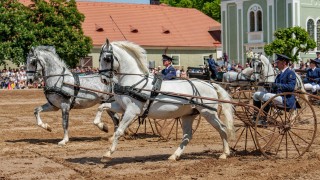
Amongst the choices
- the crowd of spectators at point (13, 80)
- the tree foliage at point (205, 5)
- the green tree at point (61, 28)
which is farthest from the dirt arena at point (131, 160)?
the tree foliage at point (205, 5)

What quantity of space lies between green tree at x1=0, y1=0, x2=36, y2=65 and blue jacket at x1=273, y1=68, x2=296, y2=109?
97.7 ft

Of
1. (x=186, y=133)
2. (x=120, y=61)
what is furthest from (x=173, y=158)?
(x=120, y=61)

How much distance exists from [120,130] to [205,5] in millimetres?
60050

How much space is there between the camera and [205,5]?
6975 centimetres

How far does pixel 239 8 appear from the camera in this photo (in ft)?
179

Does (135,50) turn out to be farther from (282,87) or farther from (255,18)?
(255,18)

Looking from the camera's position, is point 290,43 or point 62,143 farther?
point 290,43

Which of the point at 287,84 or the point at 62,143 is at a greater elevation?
the point at 287,84

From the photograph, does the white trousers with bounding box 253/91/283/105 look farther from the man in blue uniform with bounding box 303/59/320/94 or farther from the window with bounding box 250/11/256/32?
the window with bounding box 250/11/256/32

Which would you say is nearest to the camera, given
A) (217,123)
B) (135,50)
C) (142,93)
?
(142,93)

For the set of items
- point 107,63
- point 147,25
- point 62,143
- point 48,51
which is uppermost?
point 147,25

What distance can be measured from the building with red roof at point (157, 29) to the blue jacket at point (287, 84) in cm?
→ 4224

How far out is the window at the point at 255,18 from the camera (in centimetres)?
5312

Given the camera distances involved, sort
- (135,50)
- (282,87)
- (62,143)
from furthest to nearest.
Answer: (62,143) < (282,87) < (135,50)
